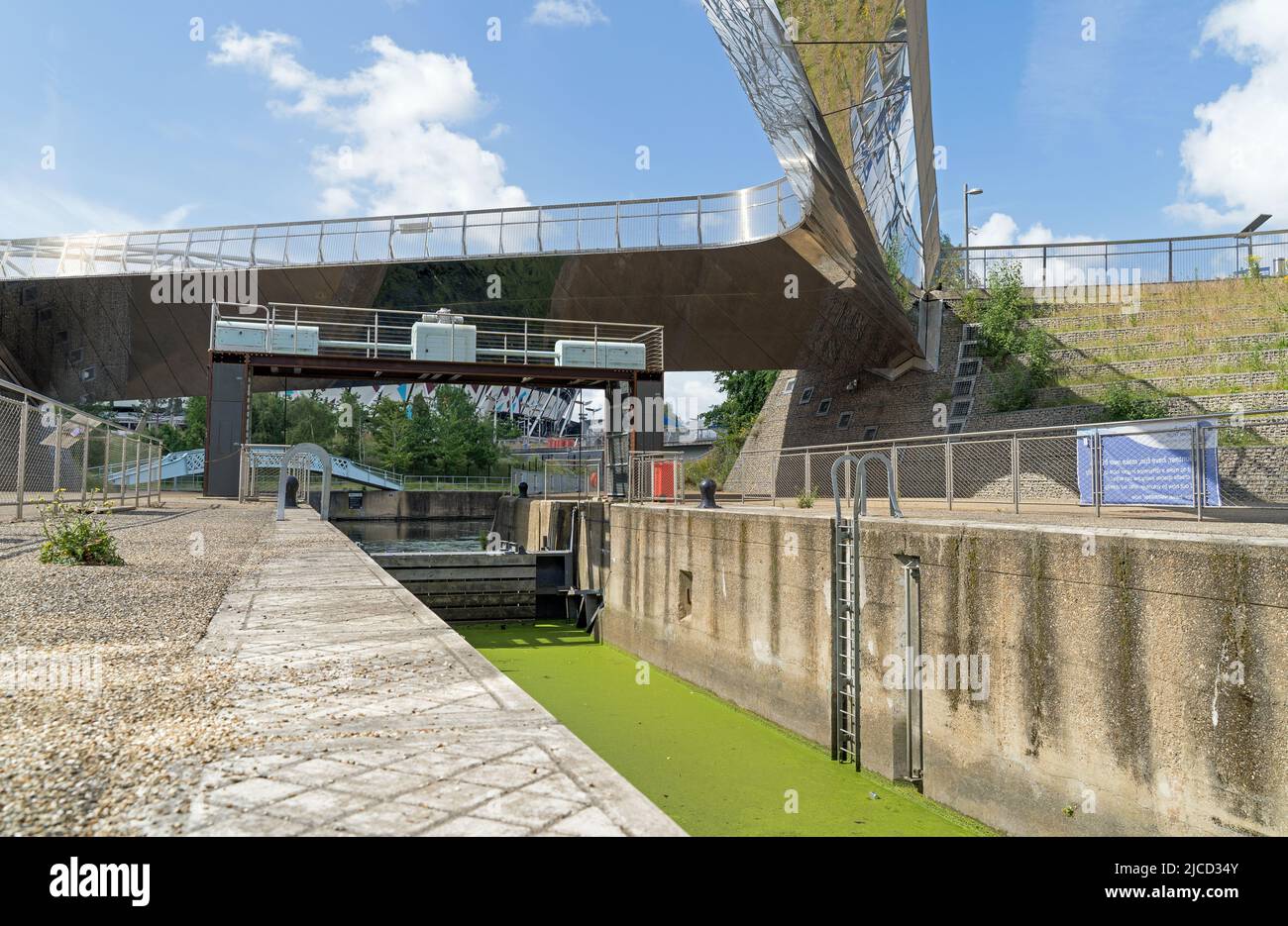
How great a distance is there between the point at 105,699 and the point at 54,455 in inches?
587

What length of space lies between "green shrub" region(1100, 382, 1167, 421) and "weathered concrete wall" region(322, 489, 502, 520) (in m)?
30.2

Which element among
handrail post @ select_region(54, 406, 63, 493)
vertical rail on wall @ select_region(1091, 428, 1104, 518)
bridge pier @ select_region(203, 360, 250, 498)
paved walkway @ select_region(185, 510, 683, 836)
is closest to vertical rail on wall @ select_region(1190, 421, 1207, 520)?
vertical rail on wall @ select_region(1091, 428, 1104, 518)

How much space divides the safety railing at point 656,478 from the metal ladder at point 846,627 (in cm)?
974

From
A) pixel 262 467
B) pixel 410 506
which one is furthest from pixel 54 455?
pixel 410 506

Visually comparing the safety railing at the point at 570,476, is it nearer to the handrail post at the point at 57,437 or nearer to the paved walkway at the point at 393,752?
the handrail post at the point at 57,437

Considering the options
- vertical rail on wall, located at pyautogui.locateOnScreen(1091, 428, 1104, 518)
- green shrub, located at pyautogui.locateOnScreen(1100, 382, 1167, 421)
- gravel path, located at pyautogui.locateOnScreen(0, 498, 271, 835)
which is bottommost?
gravel path, located at pyautogui.locateOnScreen(0, 498, 271, 835)

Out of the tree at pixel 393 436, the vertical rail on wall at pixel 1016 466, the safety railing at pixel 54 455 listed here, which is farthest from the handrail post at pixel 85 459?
the tree at pixel 393 436

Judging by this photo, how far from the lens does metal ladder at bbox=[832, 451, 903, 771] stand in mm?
10164

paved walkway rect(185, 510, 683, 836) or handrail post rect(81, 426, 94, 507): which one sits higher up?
handrail post rect(81, 426, 94, 507)

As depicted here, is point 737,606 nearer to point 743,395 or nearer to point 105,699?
point 105,699

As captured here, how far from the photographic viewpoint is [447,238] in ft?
112
